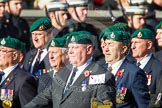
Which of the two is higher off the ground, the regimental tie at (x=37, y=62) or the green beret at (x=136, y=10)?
the green beret at (x=136, y=10)

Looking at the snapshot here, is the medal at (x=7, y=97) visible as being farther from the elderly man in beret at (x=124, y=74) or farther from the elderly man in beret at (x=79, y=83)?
the elderly man in beret at (x=124, y=74)

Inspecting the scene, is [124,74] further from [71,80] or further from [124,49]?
[71,80]

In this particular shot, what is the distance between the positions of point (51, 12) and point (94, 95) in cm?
479

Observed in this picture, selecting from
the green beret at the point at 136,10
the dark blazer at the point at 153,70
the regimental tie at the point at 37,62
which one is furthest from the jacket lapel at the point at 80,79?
the green beret at the point at 136,10

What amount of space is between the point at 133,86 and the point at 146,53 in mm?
1632

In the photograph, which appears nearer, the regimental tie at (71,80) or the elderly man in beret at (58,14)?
the regimental tie at (71,80)

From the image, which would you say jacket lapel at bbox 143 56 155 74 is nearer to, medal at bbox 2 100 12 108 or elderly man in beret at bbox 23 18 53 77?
elderly man in beret at bbox 23 18 53 77

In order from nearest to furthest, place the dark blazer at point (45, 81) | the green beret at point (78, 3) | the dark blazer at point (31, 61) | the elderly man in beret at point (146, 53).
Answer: the dark blazer at point (45, 81), the elderly man in beret at point (146, 53), the dark blazer at point (31, 61), the green beret at point (78, 3)

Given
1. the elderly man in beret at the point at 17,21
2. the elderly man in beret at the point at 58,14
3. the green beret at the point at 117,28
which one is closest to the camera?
the green beret at the point at 117,28

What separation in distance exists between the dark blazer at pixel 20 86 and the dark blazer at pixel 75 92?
1.63 ft

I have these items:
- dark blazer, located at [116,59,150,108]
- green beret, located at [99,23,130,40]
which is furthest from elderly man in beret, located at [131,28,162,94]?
dark blazer, located at [116,59,150,108]

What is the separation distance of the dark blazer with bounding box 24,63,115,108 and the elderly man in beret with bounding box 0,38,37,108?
0.54 metres

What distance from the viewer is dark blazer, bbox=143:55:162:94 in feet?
45.9

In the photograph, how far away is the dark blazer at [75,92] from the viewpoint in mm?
11977
